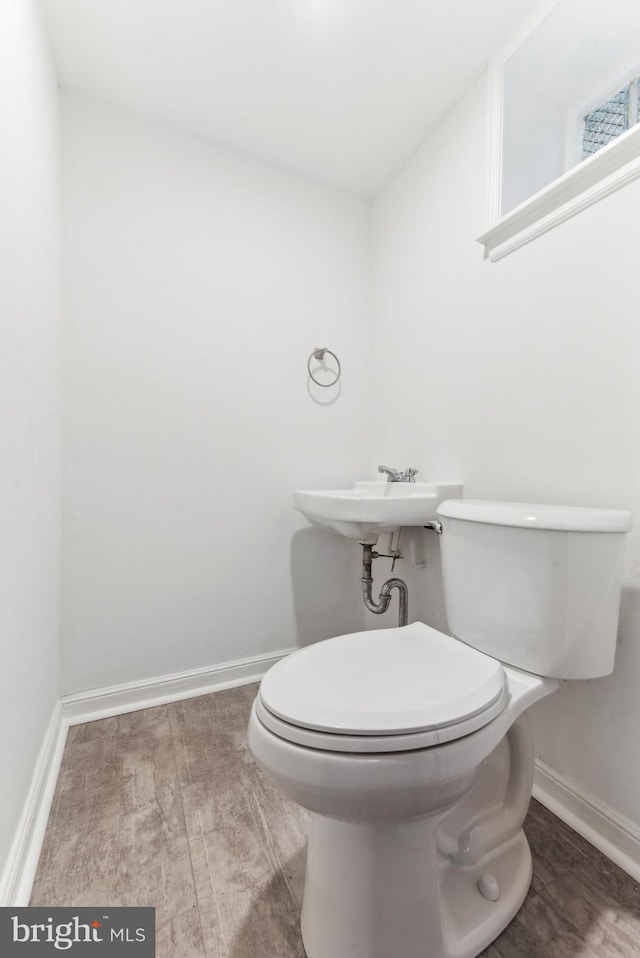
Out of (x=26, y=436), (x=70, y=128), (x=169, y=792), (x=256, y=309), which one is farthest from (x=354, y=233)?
(x=169, y=792)

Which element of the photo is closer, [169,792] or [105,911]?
[105,911]

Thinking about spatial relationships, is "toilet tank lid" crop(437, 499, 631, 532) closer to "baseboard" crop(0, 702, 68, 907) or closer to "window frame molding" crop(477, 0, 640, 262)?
"window frame molding" crop(477, 0, 640, 262)

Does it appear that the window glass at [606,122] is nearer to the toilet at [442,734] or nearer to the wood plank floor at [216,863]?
the toilet at [442,734]

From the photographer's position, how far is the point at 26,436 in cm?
97

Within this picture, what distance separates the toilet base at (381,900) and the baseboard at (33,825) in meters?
0.53

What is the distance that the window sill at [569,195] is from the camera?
3.09 feet

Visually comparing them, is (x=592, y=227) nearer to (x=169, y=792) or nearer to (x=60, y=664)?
(x=169, y=792)

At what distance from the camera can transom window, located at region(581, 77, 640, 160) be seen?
109 cm

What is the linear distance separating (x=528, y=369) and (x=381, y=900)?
1.20 metres

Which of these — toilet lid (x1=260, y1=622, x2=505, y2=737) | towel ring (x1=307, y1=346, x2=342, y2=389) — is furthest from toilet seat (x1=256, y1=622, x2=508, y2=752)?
towel ring (x1=307, y1=346, x2=342, y2=389)

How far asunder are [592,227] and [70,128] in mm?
1634

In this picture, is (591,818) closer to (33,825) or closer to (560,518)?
(560,518)

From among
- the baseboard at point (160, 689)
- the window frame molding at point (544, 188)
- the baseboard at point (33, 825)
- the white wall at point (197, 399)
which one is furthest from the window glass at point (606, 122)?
the baseboard at point (33, 825)

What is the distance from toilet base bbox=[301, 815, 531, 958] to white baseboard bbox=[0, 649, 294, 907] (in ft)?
1.78
